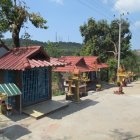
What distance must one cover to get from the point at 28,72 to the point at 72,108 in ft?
10.3

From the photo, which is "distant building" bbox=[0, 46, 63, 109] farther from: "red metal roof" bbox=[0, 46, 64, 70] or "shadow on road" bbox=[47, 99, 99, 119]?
"shadow on road" bbox=[47, 99, 99, 119]

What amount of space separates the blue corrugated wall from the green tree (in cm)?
296

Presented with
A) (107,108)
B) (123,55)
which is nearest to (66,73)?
(107,108)

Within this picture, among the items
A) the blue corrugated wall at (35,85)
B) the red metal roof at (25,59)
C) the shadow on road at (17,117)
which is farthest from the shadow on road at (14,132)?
the red metal roof at (25,59)

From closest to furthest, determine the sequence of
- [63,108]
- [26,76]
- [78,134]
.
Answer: [78,134] → [26,76] → [63,108]

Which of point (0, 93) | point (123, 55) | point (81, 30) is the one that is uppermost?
point (81, 30)

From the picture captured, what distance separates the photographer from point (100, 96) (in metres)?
21.2

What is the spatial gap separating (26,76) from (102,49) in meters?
29.8

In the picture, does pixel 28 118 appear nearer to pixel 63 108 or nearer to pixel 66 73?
pixel 63 108

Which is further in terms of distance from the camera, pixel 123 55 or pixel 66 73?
pixel 123 55

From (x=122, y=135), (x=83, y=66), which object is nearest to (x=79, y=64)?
(x=83, y=66)

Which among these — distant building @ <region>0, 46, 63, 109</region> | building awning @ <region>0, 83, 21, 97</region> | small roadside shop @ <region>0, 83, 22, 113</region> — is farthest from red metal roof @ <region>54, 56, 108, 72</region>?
building awning @ <region>0, 83, 21, 97</region>

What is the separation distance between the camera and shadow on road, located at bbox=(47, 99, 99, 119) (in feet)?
49.3

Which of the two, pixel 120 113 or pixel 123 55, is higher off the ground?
pixel 123 55
